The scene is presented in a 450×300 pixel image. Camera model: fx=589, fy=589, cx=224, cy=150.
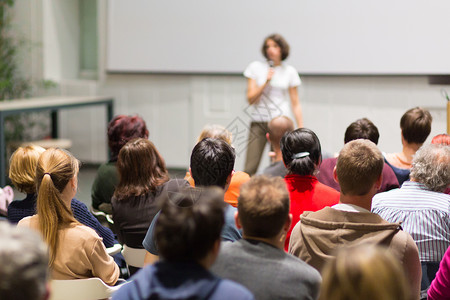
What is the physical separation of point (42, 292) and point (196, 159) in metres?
1.18

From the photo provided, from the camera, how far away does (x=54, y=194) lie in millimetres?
2125

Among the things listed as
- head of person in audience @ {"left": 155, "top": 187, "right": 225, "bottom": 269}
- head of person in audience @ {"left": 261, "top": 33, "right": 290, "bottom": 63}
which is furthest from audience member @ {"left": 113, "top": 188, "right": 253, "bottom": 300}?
head of person in audience @ {"left": 261, "top": 33, "right": 290, "bottom": 63}

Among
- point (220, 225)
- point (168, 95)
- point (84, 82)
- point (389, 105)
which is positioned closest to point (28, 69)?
point (84, 82)

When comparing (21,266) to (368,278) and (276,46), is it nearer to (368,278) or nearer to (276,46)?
(368,278)

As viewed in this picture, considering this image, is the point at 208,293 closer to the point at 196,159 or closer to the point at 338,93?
the point at 196,159

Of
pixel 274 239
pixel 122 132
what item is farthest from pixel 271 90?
pixel 274 239

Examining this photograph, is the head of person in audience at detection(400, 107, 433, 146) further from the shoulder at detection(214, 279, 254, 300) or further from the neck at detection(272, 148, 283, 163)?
the shoulder at detection(214, 279, 254, 300)

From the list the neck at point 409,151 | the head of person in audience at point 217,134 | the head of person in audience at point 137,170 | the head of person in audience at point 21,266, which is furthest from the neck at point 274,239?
the neck at point 409,151

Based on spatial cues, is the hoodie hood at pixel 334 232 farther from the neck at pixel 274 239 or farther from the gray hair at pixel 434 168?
the gray hair at pixel 434 168

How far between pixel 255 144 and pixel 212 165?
9.05 ft

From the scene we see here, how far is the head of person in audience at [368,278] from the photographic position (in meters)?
1.14

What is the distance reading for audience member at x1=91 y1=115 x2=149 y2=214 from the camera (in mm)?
3184

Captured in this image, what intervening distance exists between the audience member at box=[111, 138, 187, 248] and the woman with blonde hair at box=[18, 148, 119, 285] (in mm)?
453

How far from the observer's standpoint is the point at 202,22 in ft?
21.3
